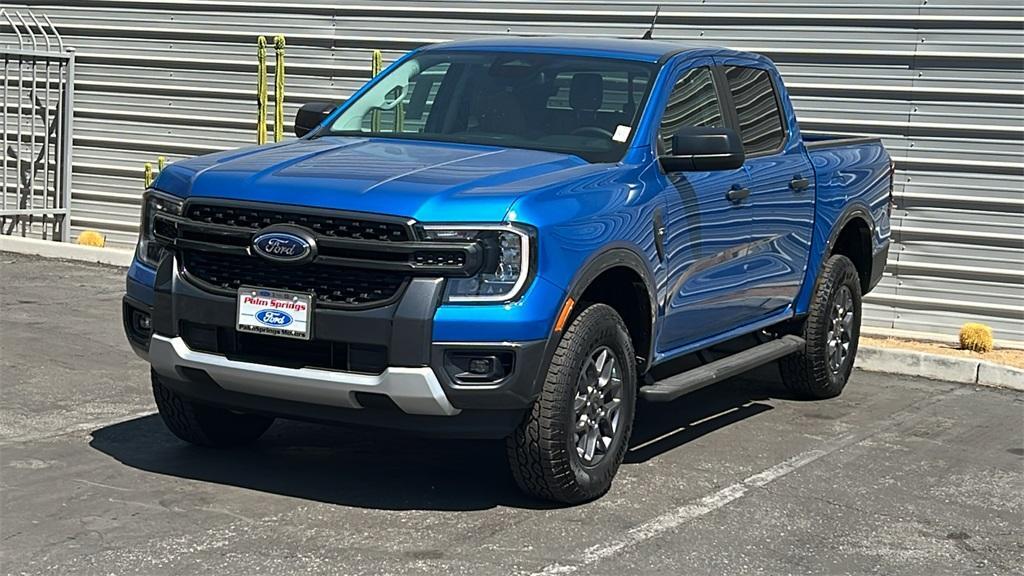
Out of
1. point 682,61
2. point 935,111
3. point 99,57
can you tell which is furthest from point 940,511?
point 99,57

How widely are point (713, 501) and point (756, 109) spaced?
2.66 m

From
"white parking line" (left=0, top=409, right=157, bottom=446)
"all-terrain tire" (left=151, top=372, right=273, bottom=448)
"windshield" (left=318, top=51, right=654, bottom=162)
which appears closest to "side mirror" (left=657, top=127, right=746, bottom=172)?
"windshield" (left=318, top=51, right=654, bottom=162)

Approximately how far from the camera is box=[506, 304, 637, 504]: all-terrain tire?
5871mm

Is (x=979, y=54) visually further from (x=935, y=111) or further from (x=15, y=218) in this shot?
(x=15, y=218)

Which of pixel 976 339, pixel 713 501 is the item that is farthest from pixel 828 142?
pixel 713 501

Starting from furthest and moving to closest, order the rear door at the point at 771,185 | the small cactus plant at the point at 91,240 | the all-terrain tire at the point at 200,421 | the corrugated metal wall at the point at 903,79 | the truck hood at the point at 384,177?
the small cactus plant at the point at 91,240 → the corrugated metal wall at the point at 903,79 → the rear door at the point at 771,185 → the all-terrain tire at the point at 200,421 → the truck hood at the point at 384,177

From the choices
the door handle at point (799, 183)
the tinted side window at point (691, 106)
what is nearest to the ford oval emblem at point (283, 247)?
the tinted side window at point (691, 106)

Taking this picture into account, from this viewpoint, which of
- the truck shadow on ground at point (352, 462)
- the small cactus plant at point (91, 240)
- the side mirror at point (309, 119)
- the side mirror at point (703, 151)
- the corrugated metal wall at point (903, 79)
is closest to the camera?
the truck shadow on ground at point (352, 462)

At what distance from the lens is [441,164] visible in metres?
6.28

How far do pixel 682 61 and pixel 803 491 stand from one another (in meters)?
2.19

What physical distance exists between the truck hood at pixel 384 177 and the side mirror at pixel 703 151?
0.50 m

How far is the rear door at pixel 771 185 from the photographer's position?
780cm

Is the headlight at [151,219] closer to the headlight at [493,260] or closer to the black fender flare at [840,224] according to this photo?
the headlight at [493,260]

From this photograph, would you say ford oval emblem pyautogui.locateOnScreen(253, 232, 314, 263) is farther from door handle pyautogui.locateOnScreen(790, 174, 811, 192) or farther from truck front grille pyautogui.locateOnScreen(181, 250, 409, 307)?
door handle pyautogui.locateOnScreen(790, 174, 811, 192)
